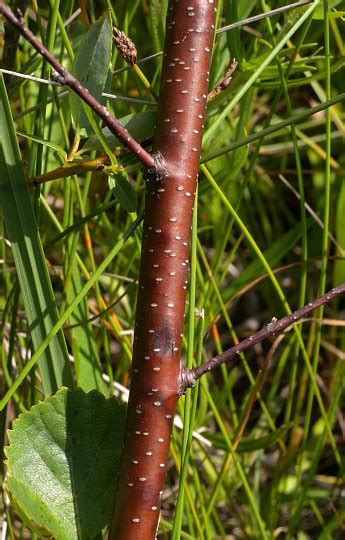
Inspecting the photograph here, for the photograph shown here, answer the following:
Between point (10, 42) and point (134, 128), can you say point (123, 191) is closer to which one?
point (134, 128)

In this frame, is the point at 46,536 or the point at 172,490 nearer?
the point at 46,536

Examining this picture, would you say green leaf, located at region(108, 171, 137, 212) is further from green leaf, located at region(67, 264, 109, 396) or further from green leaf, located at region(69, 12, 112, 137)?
green leaf, located at region(67, 264, 109, 396)

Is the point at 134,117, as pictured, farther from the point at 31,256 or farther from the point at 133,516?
the point at 133,516

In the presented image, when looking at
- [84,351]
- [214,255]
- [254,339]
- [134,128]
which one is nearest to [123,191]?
[134,128]

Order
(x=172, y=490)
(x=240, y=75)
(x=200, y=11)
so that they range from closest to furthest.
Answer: (x=200, y=11) < (x=240, y=75) < (x=172, y=490)

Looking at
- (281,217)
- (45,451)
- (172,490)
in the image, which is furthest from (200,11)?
(281,217)

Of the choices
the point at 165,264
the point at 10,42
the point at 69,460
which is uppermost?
the point at 10,42
